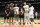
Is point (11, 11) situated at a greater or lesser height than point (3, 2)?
lesser

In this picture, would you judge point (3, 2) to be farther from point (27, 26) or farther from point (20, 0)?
point (27, 26)

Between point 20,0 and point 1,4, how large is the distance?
213 centimetres

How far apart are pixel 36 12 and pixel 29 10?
403 cm

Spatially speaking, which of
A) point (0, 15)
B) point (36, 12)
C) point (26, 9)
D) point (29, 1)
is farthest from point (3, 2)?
point (26, 9)

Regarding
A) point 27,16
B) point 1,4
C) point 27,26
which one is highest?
point 1,4

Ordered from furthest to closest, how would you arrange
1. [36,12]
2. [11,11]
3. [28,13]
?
[36,12], [11,11], [28,13]

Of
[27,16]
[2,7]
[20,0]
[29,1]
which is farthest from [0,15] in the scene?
[27,16]

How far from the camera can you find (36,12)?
11.2 metres

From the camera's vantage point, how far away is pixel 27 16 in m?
7.47

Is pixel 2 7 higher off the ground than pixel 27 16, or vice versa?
pixel 2 7

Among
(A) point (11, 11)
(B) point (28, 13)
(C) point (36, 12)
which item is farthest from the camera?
(C) point (36, 12)

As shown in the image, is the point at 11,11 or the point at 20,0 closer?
the point at 11,11

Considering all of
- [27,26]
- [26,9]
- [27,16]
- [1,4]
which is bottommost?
[27,26]

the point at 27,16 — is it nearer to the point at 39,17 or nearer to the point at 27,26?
the point at 27,26
